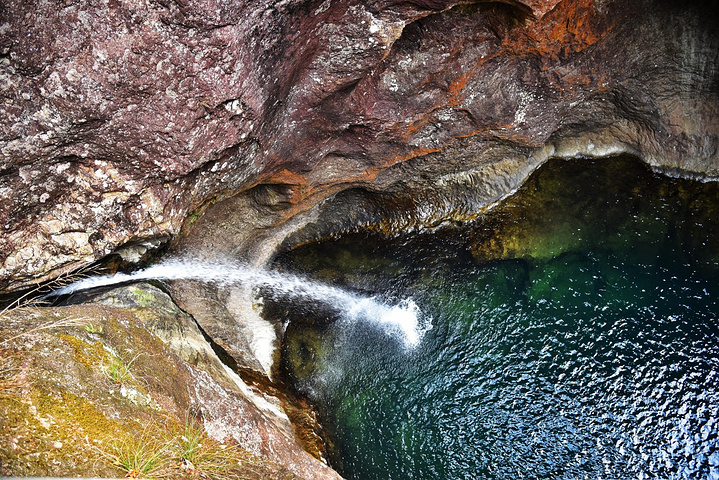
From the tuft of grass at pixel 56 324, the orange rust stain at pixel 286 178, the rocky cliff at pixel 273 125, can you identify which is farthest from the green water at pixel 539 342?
the tuft of grass at pixel 56 324

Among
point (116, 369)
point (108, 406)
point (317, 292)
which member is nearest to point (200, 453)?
point (108, 406)

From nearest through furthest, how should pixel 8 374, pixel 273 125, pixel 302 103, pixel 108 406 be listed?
pixel 8 374 → pixel 108 406 → pixel 273 125 → pixel 302 103

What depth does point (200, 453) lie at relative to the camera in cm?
338

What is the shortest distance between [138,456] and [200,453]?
19.3 inches

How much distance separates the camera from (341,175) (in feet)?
24.8

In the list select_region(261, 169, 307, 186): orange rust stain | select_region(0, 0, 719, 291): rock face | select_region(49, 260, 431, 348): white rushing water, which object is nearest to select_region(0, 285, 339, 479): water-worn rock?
select_region(0, 0, 719, 291): rock face

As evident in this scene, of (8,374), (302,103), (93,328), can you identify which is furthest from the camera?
(302,103)

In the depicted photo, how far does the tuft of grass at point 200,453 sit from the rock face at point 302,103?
7.69 ft

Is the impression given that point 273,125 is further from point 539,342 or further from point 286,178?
point 539,342

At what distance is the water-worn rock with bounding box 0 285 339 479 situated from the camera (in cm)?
284

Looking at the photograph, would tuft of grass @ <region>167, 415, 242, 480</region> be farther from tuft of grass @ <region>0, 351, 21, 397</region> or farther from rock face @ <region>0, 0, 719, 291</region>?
rock face @ <region>0, 0, 719, 291</region>

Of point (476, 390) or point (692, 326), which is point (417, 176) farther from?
point (692, 326)

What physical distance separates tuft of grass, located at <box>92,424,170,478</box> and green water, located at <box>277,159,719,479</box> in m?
3.56

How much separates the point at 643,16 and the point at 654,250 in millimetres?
3397
